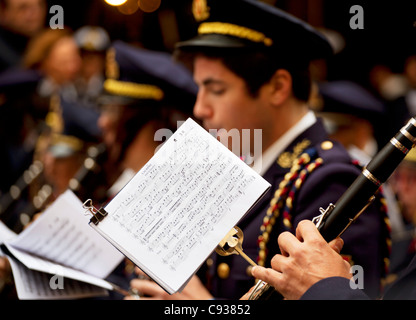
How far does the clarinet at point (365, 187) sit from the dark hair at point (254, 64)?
24.5 inches

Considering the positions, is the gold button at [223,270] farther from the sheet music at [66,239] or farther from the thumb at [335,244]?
the thumb at [335,244]

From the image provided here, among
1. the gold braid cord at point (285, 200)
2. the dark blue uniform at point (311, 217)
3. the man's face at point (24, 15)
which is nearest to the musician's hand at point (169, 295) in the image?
the dark blue uniform at point (311, 217)

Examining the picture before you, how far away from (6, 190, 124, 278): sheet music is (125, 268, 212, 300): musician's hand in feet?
0.41

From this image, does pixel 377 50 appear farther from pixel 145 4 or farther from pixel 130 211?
pixel 130 211

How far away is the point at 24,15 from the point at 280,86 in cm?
302

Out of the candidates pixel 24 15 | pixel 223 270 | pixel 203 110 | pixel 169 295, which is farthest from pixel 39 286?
pixel 24 15

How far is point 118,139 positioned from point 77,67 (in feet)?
7.39

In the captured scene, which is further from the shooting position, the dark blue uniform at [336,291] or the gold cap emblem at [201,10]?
the gold cap emblem at [201,10]

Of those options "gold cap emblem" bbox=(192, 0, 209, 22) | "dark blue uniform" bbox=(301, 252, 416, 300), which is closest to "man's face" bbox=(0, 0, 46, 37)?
"gold cap emblem" bbox=(192, 0, 209, 22)

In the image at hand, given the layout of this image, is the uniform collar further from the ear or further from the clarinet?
the clarinet

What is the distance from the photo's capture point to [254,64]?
5.64 feet

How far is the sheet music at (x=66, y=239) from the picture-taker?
155 cm

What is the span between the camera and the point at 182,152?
3.98 ft

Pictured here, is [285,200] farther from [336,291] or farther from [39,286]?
[39,286]
